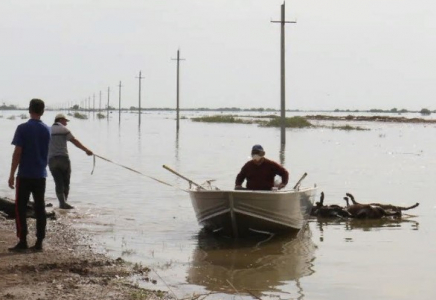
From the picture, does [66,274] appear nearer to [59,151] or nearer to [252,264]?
[252,264]

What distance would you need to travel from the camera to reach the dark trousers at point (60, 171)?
44.4 feet

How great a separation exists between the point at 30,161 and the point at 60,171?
4982 mm

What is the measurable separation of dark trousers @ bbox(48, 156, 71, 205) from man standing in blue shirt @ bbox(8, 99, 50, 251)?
183 inches

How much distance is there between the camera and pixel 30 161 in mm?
8797

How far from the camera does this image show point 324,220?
14.3 meters

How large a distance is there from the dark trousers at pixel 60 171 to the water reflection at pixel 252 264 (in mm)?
3355

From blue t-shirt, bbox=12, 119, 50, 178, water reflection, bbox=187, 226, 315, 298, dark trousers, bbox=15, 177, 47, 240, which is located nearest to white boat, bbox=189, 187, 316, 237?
water reflection, bbox=187, 226, 315, 298

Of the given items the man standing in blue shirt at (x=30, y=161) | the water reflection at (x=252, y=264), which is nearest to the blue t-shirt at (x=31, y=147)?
the man standing in blue shirt at (x=30, y=161)

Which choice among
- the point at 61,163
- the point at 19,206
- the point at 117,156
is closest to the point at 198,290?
the point at 19,206

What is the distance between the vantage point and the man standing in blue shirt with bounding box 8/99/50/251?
28.8 ft

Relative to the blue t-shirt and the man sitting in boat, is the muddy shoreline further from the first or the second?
the man sitting in boat

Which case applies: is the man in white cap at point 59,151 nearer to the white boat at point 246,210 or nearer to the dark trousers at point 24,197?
the white boat at point 246,210

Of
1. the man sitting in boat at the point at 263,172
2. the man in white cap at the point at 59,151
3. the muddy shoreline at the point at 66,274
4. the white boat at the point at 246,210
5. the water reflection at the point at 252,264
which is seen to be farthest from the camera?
the man in white cap at the point at 59,151

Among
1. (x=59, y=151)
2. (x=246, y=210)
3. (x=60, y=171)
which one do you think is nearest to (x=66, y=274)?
(x=246, y=210)
